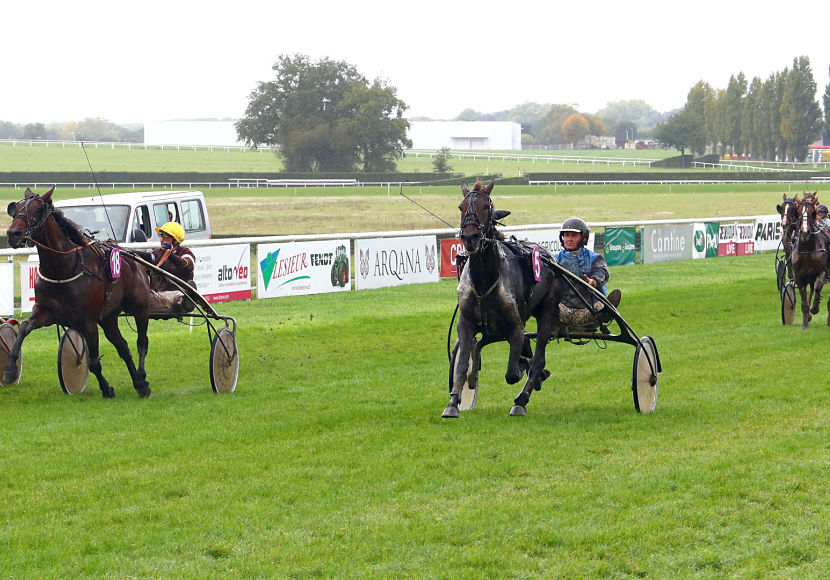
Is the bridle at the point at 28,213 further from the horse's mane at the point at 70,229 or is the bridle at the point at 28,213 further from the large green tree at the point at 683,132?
the large green tree at the point at 683,132

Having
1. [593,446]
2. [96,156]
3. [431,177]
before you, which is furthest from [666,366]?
[96,156]

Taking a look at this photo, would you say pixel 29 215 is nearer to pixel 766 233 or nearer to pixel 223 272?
pixel 223 272

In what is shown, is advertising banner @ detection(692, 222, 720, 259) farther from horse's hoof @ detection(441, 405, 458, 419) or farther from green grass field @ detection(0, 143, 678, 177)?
green grass field @ detection(0, 143, 678, 177)

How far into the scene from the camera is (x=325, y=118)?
222 feet

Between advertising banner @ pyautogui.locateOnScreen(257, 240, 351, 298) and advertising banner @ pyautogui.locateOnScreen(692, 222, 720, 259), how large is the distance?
13.5 meters

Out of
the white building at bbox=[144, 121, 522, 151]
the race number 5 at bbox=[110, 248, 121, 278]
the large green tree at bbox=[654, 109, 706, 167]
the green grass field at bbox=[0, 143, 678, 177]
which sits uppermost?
the white building at bbox=[144, 121, 522, 151]

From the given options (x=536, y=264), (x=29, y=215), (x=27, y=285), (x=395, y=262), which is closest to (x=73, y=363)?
(x=29, y=215)

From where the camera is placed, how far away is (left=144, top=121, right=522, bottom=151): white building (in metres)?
122

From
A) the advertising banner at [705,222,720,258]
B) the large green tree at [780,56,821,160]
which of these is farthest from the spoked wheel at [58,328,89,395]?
the large green tree at [780,56,821,160]

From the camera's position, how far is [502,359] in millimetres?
13281

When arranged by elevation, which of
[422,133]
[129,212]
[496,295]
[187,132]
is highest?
[187,132]

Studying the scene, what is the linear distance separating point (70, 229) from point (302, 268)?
10789 mm

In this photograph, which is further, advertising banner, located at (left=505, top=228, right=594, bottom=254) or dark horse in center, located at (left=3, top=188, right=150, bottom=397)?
advertising banner, located at (left=505, top=228, right=594, bottom=254)

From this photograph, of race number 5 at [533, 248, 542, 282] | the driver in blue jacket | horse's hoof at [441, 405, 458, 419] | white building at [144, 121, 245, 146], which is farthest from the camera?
white building at [144, 121, 245, 146]
